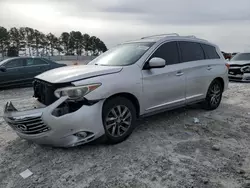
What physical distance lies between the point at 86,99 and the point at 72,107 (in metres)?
0.22

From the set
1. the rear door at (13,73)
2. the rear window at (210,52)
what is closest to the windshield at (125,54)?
the rear window at (210,52)

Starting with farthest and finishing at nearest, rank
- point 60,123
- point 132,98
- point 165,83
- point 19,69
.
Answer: point 19,69, point 165,83, point 132,98, point 60,123

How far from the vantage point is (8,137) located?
178 inches

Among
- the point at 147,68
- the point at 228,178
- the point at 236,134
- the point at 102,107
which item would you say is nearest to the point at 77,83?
the point at 102,107

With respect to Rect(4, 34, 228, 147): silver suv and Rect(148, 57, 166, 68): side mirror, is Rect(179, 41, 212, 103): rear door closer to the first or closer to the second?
Rect(4, 34, 228, 147): silver suv

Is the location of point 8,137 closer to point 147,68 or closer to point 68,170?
point 68,170

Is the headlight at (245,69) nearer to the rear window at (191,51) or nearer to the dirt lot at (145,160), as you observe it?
the rear window at (191,51)

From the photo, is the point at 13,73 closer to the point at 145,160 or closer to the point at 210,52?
the point at 210,52

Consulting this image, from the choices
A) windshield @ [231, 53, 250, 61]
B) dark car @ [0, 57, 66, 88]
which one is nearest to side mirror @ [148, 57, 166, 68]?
dark car @ [0, 57, 66, 88]

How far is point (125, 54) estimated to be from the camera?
479 cm

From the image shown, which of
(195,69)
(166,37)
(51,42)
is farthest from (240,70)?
(51,42)

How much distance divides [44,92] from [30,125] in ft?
1.78

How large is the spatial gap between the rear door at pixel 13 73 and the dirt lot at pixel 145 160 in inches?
213

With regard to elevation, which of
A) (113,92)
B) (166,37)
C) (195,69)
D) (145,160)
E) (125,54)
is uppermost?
(166,37)
